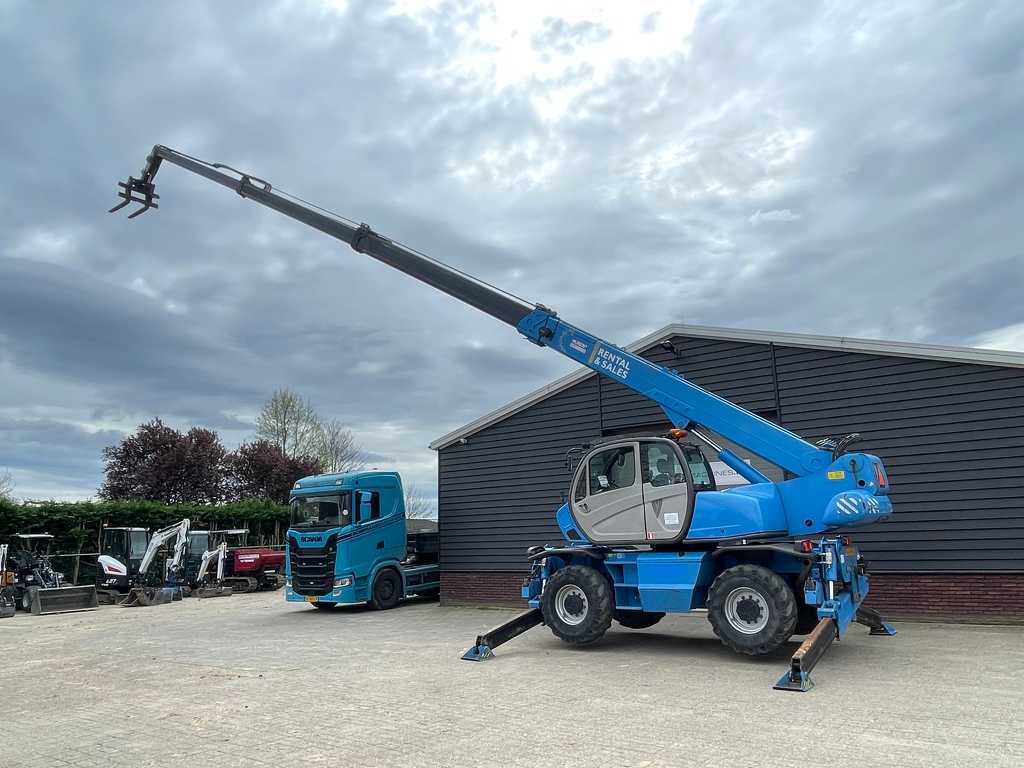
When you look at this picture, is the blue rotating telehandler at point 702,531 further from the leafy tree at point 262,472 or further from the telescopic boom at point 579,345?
the leafy tree at point 262,472

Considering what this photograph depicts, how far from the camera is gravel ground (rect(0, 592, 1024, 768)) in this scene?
5.54 m

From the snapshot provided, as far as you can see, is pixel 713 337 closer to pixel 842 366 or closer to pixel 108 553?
pixel 842 366

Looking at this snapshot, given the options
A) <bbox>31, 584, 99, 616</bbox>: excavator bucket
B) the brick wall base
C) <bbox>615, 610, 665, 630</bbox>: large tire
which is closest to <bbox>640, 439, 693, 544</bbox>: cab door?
<bbox>615, 610, 665, 630</bbox>: large tire

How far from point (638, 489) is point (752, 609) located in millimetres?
2021

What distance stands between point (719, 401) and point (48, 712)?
828cm

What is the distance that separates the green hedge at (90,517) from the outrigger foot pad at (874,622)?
22997mm

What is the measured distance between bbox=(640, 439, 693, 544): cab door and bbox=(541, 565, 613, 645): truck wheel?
40.6 inches

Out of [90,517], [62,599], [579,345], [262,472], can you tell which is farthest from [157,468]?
[579,345]

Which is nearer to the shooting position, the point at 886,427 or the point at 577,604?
the point at 577,604

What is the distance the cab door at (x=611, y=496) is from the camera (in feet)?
32.5

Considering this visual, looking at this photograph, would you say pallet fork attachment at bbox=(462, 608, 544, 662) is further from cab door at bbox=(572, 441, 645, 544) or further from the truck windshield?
the truck windshield

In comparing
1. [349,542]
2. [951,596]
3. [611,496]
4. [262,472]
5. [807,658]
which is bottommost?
[807,658]

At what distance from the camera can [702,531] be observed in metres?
9.39

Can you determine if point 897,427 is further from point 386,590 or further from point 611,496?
point 386,590
